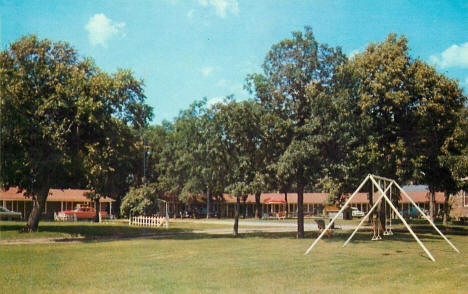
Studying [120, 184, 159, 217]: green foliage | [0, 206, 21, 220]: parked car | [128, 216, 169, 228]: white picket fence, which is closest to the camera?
[128, 216, 169, 228]: white picket fence

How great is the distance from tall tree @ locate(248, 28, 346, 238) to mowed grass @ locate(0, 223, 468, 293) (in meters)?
7.71

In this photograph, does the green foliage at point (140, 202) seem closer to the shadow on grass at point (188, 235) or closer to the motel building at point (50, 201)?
the motel building at point (50, 201)

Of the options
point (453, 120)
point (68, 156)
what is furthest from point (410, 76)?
point (68, 156)

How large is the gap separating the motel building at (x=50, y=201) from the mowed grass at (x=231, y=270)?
4332 centimetres

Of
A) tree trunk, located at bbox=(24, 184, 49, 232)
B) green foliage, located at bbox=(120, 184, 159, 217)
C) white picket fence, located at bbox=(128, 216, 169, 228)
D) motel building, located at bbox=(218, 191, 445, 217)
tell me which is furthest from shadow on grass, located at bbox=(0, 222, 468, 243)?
motel building, located at bbox=(218, 191, 445, 217)

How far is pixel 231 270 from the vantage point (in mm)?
15273

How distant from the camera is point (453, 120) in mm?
32844

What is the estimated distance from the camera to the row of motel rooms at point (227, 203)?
6488 centimetres

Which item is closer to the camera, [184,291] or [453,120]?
[184,291]

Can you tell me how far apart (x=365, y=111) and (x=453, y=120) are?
706cm

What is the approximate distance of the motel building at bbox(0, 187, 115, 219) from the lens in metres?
62.7

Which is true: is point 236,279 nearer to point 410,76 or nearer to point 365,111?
point 365,111

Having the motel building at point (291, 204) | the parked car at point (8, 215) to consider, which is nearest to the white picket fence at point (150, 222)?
the parked car at point (8, 215)

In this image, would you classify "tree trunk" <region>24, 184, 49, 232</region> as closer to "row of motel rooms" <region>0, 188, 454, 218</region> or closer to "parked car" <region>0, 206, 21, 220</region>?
"parked car" <region>0, 206, 21, 220</region>
